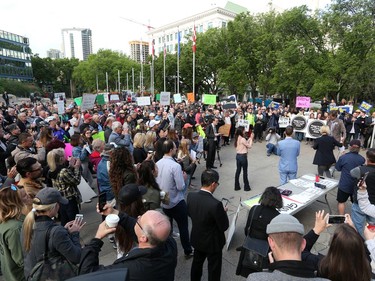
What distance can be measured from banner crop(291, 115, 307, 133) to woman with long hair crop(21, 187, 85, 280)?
13570 mm

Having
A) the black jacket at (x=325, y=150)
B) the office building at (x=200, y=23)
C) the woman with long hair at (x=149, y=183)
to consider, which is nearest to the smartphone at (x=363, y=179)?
the black jacket at (x=325, y=150)

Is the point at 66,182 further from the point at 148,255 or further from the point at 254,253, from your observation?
the point at 254,253

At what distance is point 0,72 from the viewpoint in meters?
68.3

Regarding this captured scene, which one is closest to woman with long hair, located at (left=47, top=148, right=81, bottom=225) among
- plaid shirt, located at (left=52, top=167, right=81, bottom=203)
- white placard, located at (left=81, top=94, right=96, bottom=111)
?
plaid shirt, located at (left=52, top=167, right=81, bottom=203)

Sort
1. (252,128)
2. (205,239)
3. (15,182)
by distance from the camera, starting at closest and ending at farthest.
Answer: (205,239), (15,182), (252,128)

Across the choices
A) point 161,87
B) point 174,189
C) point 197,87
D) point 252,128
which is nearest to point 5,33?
point 161,87

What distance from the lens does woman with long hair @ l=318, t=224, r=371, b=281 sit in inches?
79.8

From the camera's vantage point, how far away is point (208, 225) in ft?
11.3

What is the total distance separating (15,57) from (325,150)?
87844 mm

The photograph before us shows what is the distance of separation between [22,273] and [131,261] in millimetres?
1820

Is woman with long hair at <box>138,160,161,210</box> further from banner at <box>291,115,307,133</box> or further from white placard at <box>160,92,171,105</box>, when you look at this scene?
white placard at <box>160,92,171,105</box>

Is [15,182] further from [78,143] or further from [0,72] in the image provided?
[0,72]

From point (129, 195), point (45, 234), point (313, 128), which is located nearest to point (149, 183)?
point (129, 195)

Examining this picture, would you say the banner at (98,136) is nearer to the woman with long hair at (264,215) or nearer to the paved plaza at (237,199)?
the paved plaza at (237,199)
